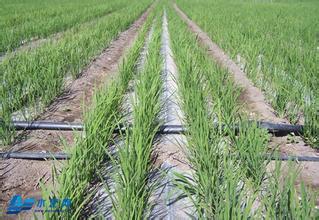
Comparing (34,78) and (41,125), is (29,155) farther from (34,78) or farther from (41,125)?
(34,78)

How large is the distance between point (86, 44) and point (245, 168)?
13.1 feet

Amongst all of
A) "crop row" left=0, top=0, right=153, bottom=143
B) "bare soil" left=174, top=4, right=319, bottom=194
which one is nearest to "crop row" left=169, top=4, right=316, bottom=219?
"bare soil" left=174, top=4, right=319, bottom=194

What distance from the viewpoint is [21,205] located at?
1.52m

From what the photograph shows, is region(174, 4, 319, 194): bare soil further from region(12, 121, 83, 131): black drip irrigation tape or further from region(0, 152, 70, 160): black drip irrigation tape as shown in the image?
region(12, 121, 83, 131): black drip irrigation tape

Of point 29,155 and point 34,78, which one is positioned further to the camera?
point 34,78

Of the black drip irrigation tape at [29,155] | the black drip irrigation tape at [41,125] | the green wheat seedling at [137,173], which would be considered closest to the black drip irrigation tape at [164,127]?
the black drip irrigation tape at [41,125]

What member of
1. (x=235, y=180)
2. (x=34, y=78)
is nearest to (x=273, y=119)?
(x=235, y=180)

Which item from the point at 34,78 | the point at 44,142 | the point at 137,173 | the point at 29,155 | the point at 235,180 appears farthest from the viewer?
the point at 34,78

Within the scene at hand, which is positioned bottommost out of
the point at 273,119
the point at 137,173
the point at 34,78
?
the point at 273,119

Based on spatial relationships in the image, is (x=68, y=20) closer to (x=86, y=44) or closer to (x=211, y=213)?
(x=86, y=44)

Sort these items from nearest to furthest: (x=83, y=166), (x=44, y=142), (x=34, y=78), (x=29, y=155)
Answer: (x=83, y=166)
(x=29, y=155)
(x=44, y=142)
(x=34, y=78)

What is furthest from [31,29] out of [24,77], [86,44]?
[24,77]

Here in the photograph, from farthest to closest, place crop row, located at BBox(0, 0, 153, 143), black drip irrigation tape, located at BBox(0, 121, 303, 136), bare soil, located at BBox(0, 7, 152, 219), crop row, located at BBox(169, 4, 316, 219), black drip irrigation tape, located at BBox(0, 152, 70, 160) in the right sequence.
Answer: crop row, located at BBox(0, 0, 153, 143) < black drip irrigation tape, located at BBox(0, 121, 303, 136) < black drip irrigation tape, located at BBox(0, 152, 70, 160) < bare soil, located at BBox(0, 7, 152, 219) < crop row, located at BBox(169, 4, 316, 219)

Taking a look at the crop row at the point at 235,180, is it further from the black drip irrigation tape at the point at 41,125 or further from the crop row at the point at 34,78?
the crop row at the point at 34,78
